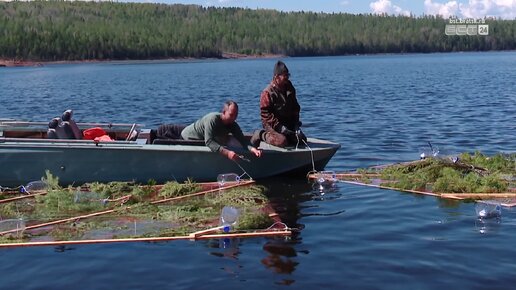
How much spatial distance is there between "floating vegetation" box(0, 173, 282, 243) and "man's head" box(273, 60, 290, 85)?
6.28ft

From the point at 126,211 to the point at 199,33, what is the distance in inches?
5705

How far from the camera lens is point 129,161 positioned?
A: 12523mm

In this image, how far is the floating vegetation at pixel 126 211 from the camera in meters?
9.94

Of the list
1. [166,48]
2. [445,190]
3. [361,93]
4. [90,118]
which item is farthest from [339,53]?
[445,190]

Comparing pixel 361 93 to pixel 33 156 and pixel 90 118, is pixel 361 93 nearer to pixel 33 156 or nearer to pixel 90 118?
pixel 90 118

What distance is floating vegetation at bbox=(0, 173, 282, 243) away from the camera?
9.94 metres

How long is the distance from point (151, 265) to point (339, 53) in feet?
519

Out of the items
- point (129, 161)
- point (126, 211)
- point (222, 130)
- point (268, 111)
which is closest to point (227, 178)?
point (222, 130)

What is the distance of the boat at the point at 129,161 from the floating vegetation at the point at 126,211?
276 mm

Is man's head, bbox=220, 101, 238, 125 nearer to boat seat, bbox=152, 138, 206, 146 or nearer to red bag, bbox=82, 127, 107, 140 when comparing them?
boat seat, bbox=152, 138, 206, 146

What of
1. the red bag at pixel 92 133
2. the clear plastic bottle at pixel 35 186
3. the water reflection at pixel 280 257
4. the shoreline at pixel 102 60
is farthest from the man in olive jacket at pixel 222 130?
the shoreline at pixel 102 60

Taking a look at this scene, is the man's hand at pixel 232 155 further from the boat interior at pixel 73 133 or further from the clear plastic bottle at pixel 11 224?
the clear plastic bottle at pixel 11 224

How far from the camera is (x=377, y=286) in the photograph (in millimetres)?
7949

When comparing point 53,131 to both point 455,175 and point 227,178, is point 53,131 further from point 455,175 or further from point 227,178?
point 455,175
